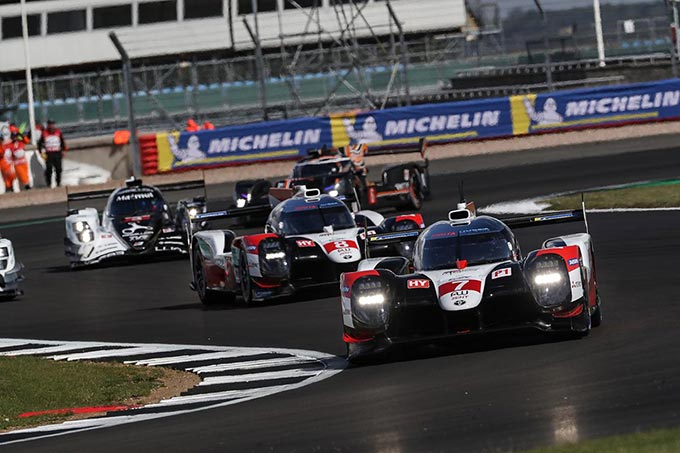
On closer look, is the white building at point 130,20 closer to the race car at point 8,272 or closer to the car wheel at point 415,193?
the car wheel at point 415,193

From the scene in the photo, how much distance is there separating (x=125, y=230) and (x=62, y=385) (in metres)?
12.2

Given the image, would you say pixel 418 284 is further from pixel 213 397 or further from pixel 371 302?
pixel 213 397

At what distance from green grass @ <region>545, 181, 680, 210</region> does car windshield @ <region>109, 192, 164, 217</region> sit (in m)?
7.21

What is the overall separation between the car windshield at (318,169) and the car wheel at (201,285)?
362 inches

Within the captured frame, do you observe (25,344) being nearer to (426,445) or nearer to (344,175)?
(426,445)

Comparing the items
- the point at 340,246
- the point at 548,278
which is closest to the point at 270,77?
the point at 340,246

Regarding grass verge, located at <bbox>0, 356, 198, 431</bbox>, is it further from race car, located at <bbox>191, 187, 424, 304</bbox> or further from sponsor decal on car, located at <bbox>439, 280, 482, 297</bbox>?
race car, located at <bbox>191, 187, 424, 304</bbox>

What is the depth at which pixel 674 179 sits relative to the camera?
31.5 metres

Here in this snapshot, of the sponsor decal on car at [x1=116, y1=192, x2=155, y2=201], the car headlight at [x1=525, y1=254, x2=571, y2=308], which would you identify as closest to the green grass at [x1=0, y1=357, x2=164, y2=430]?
the car headlight at [x1=525, y1=254, x2=571, y2=308]

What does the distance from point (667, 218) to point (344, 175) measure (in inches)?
299

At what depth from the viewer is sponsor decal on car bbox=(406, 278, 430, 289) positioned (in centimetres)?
1387

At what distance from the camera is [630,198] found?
2856 centimetres

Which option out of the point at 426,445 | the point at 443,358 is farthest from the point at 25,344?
the point at 426,445

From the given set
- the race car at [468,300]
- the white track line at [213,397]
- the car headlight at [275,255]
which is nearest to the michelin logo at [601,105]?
the car headlight at [275,255]
